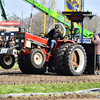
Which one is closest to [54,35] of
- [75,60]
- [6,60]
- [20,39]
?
[75,60]

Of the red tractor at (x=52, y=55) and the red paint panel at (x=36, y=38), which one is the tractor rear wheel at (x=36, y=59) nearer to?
the red tractor at (x=52, y=55)

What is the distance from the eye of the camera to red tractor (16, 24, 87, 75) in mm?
10492

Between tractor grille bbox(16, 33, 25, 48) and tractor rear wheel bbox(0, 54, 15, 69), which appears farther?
tractor rear wheel bbox(0, 54, 15, 69)

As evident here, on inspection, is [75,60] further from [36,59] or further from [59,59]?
[36,59]

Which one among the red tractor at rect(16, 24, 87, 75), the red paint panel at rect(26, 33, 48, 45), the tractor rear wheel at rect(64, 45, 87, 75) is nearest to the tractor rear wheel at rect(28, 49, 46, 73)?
the red tractor at rect(16, 24, 87, 75)

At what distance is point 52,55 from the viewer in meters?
11.2

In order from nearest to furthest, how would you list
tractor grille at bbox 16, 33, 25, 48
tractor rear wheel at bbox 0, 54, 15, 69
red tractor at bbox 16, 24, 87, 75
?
red tractor at bbox 16, 24, 87, 75 → tractor grille at bbox 16, 33, 25, 48 → tractor rear wheel at bbox 0, 54, 15, 69

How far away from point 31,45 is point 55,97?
5.50 metres

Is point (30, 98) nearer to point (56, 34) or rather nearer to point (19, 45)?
point (19, 45)

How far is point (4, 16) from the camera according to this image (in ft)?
123

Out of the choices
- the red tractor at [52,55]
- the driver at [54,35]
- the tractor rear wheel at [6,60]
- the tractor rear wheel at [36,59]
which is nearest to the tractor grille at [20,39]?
the red tractor at [52,55]

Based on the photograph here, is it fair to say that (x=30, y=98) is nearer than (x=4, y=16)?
Yes

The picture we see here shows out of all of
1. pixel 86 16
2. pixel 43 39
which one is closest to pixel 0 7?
pixel 86 16

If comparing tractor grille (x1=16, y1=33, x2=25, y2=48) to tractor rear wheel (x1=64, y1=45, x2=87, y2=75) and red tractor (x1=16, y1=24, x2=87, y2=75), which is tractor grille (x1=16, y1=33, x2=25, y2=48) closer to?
red tractor (x1=16, y1=24, x2=87, y2=75)
